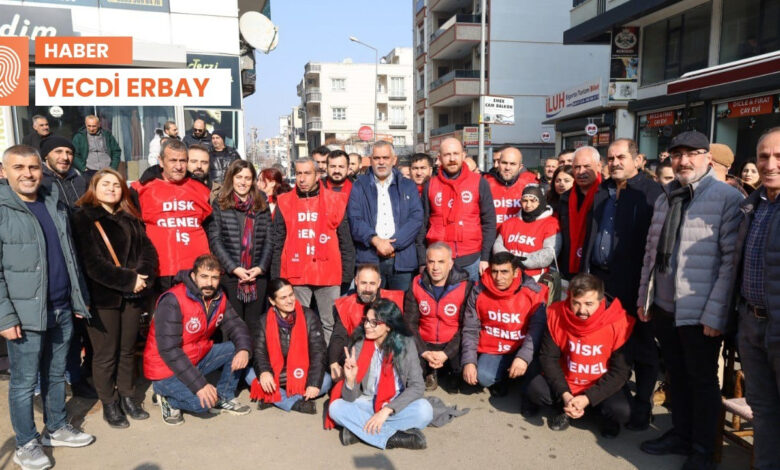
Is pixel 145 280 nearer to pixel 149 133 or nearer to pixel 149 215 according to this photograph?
pixel 149 215

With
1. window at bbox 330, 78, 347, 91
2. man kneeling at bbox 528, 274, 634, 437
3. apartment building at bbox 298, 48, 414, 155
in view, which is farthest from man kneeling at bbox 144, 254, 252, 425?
window at bbox 330, 78, 347, 91

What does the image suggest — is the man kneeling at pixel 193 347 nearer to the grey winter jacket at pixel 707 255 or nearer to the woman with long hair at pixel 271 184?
the woman with long hair at pixel 271 184

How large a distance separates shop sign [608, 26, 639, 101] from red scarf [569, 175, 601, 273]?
1360 cm

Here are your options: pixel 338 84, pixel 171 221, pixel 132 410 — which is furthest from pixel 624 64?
pixel 338 84

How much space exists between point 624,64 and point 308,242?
1560cm

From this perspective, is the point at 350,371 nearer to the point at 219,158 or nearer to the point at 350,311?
the point at 350,311

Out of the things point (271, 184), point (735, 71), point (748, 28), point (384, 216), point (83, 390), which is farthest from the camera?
point (748, 28)

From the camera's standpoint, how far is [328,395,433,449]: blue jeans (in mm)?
3494

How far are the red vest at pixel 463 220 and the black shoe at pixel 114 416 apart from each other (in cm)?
310

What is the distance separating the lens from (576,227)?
4.48 metres

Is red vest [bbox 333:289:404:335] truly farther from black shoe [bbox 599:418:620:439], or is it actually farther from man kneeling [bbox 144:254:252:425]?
black shoe [bbox 599:418:620:439]

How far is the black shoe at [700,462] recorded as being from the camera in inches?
122

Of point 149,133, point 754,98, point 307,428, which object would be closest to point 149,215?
point 307,428
